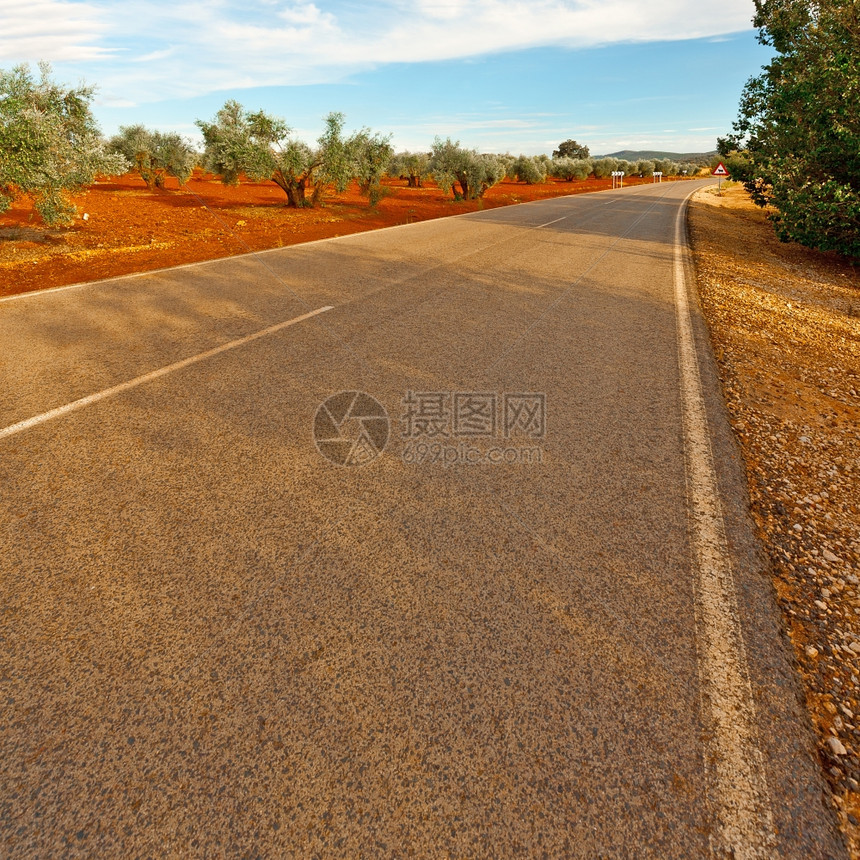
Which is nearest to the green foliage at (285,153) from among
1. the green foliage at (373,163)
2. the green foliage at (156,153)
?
the green foliage at (373,163)

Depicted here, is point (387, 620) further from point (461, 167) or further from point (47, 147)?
point (461, 167)

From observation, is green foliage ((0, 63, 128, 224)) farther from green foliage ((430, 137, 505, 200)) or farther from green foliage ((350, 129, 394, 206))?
green foliage ((430, 137, 505, 200))

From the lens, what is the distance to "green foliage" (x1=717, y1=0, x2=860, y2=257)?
983 centimetres

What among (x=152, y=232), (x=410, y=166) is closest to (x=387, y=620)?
(x=152, y=232)

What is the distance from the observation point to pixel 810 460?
3.96 meters

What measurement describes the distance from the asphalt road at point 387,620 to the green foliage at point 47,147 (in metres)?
9.48

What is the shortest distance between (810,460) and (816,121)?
10093mm

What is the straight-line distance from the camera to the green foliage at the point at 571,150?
98.7 metres

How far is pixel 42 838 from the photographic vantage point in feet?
5.41

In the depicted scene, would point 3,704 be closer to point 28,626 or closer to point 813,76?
point 28,626

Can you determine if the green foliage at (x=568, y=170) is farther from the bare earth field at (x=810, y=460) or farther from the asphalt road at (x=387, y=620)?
the asphalt road at (x=387, y=620)

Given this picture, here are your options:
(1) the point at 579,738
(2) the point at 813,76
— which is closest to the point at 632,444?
(1) the point at 579,738

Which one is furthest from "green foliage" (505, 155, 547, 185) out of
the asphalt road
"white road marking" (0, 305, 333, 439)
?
the asphalt road

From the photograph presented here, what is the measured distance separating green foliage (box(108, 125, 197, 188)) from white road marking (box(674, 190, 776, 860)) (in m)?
40.9
